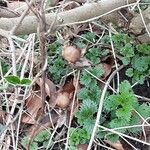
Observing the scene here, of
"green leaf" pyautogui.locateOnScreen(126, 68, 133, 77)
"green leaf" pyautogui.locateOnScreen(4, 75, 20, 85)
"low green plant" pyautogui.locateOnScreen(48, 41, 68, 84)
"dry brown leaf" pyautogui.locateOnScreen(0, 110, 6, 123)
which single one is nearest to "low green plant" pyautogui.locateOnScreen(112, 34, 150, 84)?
"green leaf" pyautogui.locateOnScreen(126, 68, 133, 77)

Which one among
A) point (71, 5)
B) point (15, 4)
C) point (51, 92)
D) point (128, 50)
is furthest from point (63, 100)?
point (15, 4)

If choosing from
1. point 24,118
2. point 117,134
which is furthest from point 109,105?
point 24,118

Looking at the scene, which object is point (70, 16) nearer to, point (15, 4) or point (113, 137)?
point (113, 137)

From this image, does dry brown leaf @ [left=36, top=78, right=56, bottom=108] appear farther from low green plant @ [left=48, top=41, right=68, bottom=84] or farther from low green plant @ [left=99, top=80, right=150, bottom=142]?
low green plant @ [left=99, top=80, right=150, bottom=142]

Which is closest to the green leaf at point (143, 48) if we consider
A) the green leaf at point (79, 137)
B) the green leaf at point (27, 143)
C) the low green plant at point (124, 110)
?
the low green plant at point (124, 110)

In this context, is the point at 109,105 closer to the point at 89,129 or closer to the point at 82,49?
the point at 89,129

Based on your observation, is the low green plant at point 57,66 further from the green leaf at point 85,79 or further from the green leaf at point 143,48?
the green leaf at point 143,48
